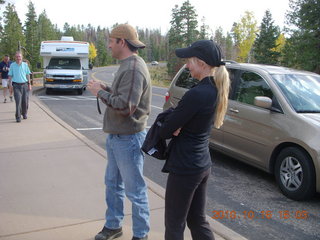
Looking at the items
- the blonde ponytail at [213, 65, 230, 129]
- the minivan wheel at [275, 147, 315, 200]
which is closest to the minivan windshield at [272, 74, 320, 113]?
the minivan wheel at [275, 147, 315, 200]

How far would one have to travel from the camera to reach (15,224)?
3.41 metres

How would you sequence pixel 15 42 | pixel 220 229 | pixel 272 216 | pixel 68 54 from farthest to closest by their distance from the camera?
pixel 15 42
pixel 68 54
pixel 272 216
pixel 220 229

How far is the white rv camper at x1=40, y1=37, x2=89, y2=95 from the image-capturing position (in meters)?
18.2

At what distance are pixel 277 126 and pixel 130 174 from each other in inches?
105

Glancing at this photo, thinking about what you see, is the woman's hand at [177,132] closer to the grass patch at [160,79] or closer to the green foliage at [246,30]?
the grass patch at [160,79]

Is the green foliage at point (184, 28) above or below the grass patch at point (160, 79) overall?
above

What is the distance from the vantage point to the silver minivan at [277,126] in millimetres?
4316

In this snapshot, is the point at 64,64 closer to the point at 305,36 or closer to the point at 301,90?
the point at 301,90

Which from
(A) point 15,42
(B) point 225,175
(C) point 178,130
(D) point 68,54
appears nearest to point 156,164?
(B) point 225,175

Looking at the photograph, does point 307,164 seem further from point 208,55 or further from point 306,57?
point 306,57

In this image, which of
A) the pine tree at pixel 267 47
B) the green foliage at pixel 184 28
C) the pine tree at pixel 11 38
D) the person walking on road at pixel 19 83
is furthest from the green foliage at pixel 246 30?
the person walking on road at pixel 19 83

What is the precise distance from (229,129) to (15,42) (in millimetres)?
29586

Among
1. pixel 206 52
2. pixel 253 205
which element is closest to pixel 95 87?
pixel 206 52

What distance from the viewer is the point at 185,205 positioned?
94.0 inches
